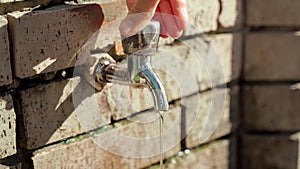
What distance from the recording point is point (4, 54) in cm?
135

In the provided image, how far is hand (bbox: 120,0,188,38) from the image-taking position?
1.36 meters

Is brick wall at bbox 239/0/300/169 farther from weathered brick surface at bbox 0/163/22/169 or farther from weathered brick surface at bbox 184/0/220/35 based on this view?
weathered brick surface at bbox 0/163/22/169

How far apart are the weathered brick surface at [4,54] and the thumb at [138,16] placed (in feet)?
0.80

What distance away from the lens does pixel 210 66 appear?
1.99 m

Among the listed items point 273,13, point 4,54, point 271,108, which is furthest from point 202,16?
point 4,54

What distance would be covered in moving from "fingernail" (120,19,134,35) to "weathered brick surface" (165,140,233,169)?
633mm

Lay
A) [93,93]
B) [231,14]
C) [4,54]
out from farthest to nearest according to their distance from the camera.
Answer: [231,14], [93,93], [4,54]

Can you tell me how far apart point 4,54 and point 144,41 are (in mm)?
296

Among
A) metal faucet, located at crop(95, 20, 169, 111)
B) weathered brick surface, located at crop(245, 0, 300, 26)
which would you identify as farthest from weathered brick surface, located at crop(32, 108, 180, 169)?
weathered brick surface, located at crop(245, 0, 300, 26)

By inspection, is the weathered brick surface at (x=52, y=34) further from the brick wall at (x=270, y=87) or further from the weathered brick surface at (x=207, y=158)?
the brick wall at (x=270, y=87)

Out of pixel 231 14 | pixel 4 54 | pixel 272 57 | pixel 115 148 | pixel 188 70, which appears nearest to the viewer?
pixel 4 54

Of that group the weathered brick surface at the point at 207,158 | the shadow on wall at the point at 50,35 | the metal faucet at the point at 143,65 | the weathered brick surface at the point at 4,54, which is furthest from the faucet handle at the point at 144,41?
the weathered brick surface at the point at 207,158

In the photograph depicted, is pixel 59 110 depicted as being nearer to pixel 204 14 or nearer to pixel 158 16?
pixel 158 16

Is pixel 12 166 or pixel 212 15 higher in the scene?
pixel 212 15
